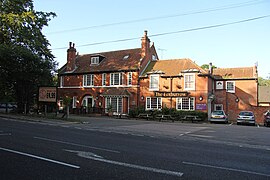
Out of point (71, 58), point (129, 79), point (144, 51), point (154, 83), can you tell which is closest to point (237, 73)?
point (154, 83)

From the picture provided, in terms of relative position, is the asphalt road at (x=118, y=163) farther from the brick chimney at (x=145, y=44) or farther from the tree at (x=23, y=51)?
the brick chimney at (x=145, y=44)

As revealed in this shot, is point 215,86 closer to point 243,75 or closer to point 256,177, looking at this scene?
point 243,75

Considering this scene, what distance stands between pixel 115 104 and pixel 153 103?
5.43 metres

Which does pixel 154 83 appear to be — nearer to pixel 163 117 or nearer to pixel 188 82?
pixel 188 82

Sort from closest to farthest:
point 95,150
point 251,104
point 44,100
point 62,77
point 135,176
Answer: point 135,176, point 95,150, point 44,100, point 251,104, point 62,77

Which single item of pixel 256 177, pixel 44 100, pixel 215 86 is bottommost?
pixel 256 177

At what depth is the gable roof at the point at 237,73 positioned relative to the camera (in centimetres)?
3388

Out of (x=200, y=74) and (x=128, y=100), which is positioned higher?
(x=200, y=74)

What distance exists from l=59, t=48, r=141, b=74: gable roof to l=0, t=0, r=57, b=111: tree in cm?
658

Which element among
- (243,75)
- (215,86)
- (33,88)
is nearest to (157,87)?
(215,86)

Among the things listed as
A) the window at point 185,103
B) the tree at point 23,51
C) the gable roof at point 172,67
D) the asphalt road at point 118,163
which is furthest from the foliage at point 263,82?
the asphalt road at point 118,163

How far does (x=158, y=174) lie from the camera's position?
582 centimetres

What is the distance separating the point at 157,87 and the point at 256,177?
2609 cm

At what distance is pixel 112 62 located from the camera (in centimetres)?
3647
